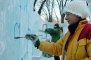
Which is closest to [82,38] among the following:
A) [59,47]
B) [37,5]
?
[59,47]

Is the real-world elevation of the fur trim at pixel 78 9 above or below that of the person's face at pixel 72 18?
above

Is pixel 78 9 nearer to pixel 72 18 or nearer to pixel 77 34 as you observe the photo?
pixel 72 18

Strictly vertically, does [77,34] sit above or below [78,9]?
below

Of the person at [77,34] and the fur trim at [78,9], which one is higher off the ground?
the fur trim at [78,9]

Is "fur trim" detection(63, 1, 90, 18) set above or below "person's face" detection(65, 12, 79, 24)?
above

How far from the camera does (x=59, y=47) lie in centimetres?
287

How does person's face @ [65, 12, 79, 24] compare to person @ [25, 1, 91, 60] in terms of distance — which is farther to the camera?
person's face @ [65, 12, 79, 24]

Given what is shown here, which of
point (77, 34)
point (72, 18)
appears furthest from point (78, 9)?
point (77, 34)

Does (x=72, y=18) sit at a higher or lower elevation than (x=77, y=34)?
higher

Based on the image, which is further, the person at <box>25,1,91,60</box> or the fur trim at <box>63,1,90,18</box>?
the fur trim at <box>63,1,90,18</box>

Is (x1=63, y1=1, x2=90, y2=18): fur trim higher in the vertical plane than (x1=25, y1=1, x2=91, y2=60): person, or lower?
higher

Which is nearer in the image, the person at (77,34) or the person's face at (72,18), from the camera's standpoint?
the person at (77,34)

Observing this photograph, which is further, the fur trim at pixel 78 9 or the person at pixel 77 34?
the fur trim at pixel 78 9

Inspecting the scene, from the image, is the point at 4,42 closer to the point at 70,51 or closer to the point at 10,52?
the point at 10,52
